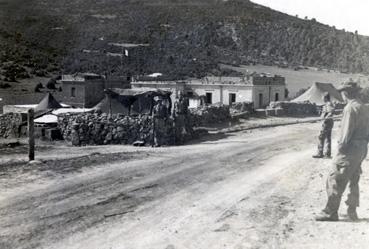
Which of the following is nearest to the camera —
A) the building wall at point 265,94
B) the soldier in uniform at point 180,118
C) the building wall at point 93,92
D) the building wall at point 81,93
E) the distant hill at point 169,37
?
the soldier in uniform at point 180,118

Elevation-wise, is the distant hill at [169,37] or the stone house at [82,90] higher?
the distant hill at [169,37]

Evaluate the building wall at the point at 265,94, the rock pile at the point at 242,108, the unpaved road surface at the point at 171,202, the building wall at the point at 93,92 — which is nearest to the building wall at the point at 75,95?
the building wall at the point at 93,92

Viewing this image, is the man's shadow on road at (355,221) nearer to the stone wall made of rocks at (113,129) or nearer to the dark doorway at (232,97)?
the stone wall made of rocks at (113,129)

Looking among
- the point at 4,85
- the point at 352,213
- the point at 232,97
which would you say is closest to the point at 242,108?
the point at 232,97

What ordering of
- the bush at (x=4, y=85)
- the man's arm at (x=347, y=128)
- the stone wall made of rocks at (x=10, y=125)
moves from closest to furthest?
the man's arm at (x=347, y=128)
the stone wall made of rocks at (x=10, y=125)
the bush at (x=4, y=85)

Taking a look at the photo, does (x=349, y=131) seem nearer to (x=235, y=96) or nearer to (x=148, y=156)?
(x=148, y=156)

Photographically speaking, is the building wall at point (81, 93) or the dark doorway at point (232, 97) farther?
the building wall at point (81, 93)

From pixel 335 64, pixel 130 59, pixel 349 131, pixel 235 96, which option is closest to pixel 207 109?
pixel 235 96
